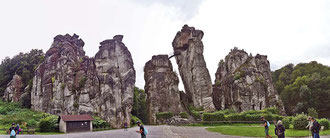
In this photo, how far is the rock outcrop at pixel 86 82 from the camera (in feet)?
173

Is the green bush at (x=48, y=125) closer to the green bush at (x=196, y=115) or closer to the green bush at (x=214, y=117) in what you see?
the green bush at (x=214, y=117)

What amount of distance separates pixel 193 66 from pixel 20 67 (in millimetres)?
47250

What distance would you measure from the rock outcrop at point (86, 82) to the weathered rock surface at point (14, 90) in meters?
8.88

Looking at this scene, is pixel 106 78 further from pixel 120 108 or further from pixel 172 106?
pixel 172 106

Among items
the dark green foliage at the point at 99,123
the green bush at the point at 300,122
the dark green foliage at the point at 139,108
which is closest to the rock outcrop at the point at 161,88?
the dark green foliage at the point at 139,108

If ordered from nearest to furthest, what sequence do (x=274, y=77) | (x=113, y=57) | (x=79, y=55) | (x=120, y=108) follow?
1. (x=120, y=108)
2. (x=113, y=57)
3. (x=79, y=55)
4. (x=274, y=77)

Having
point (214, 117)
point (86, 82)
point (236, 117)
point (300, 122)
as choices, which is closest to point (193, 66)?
point (214, 117)

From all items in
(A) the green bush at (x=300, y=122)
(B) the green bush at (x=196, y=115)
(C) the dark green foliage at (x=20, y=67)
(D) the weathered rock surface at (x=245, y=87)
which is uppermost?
(C) the dark green foliage at (x=20, y=67)

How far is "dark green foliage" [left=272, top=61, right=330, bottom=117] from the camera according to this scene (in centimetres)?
6775

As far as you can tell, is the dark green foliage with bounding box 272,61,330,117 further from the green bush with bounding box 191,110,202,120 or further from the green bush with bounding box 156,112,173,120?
the green bush with bounding box 156,112,173,120

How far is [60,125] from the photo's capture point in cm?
4094

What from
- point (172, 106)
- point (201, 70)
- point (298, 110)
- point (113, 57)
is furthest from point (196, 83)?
point (298, 110)

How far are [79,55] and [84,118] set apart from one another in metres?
27.4

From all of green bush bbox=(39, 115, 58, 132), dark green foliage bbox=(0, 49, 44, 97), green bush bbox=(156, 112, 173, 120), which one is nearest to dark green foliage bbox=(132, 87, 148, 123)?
green bush bbox=(156, 112, 173, 120)
